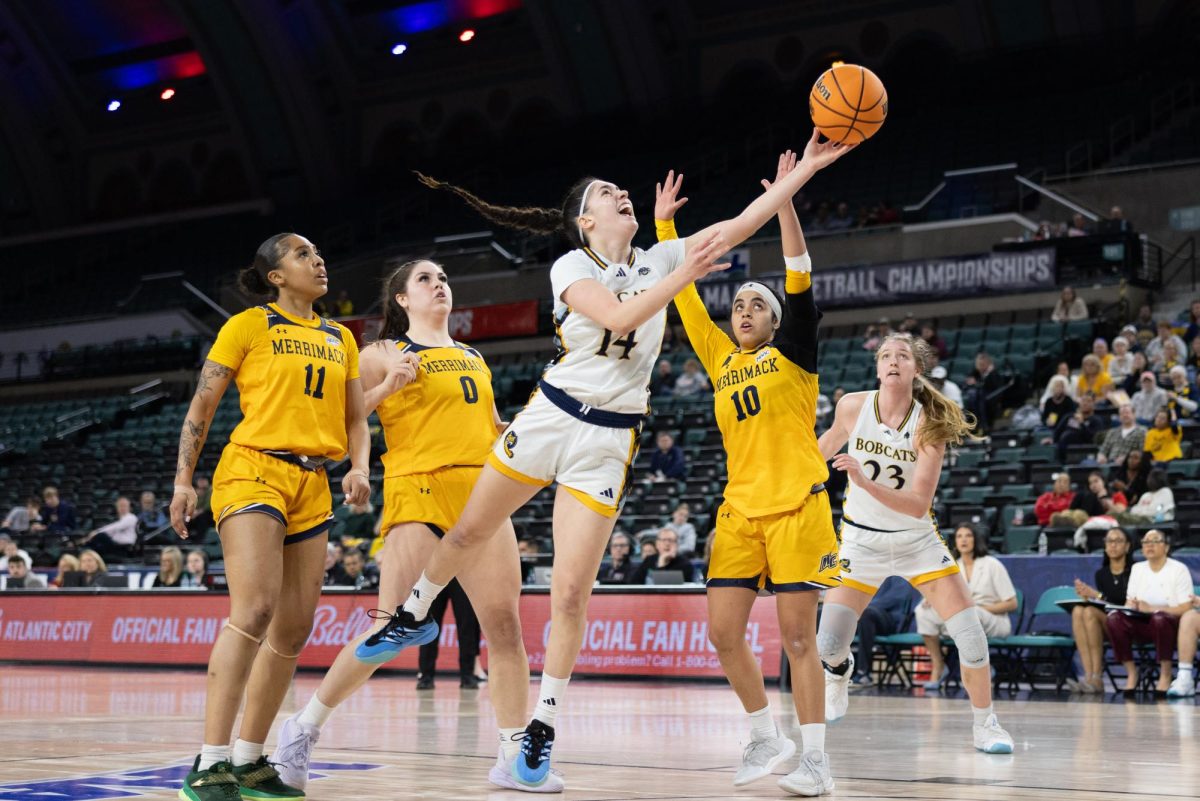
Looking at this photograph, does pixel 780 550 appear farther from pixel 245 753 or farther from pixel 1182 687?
pixel 1182 687

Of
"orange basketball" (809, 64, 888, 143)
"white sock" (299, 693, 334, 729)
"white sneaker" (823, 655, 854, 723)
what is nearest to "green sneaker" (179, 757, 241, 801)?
"white sock" (299, 693, 334, 729)

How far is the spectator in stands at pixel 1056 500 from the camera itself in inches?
564

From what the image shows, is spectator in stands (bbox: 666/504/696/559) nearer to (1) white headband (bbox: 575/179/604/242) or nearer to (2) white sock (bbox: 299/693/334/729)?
(1) white headband (bbox: 575/179/604/242)

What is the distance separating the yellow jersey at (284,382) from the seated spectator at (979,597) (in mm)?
7982

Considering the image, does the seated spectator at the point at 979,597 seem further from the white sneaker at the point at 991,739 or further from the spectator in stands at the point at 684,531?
the white sneaker at the point at 991,739

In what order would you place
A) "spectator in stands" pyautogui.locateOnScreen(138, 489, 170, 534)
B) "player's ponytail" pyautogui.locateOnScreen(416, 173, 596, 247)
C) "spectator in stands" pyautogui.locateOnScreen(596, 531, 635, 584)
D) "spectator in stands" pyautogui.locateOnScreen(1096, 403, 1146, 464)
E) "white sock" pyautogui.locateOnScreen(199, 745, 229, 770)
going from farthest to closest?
"spectator in stands" pyautogui.locateOnScreen(138, 489, 170, 534)
"spectator in stands" pyautogui.locateOnScreen(1096, 403, 1146, 464)
"spectator in stands" pyautogui.locateOnScreen(596, 531, 635, 584)
"player's ponytail" pyautogui.locateOnScreen(416, 173, 596, 247)
"white sock" pyautogui.locateOnScreen(199, 745, 229, 770)

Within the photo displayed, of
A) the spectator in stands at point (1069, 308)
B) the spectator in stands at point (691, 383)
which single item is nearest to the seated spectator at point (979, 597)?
the spectator in stands at point (1069, 308)

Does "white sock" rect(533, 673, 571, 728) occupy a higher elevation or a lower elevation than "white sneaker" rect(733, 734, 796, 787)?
higher

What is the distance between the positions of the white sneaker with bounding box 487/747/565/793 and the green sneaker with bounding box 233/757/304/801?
2.46ft

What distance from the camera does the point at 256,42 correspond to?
3441 centimetres

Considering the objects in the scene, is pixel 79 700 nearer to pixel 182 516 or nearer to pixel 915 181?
pixel 182 516

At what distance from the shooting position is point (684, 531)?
15.9 metres

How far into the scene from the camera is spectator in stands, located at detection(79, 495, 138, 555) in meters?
21.1

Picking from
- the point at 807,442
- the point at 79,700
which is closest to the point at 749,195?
the point at 79,700
